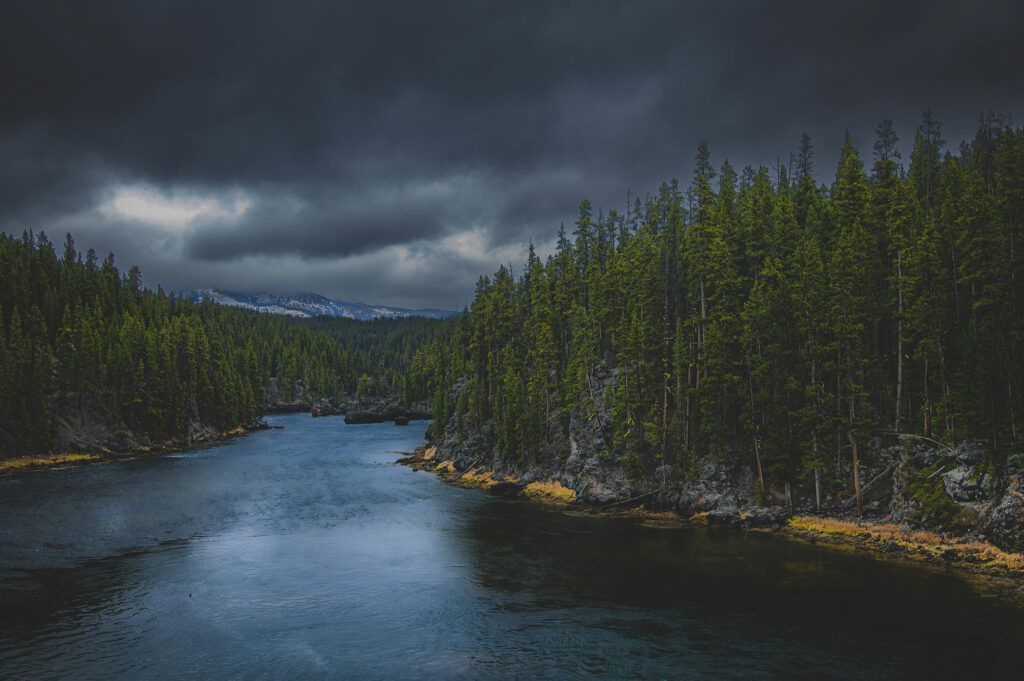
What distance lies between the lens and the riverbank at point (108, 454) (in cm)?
6650

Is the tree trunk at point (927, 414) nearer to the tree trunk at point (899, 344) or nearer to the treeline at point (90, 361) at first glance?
the tree trunk at point (899, 344)

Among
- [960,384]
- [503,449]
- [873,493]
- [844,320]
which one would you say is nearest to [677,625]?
[873,493]

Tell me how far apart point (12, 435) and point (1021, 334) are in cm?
10293

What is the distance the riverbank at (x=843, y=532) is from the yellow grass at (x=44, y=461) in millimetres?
59332

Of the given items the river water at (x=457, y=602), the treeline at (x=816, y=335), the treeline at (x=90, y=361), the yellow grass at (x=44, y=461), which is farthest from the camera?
the treeline at (x=90, y=361)

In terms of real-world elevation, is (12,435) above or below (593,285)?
below

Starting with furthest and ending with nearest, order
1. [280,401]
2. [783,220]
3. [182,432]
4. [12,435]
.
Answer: [280,401] < [182,432] < [12,435] < [783,220]

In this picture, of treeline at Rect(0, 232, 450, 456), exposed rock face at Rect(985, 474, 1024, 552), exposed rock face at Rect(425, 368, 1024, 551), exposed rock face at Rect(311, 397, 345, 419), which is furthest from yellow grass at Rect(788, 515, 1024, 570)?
exposed rock face at Rect(311, 397, 345, 419)

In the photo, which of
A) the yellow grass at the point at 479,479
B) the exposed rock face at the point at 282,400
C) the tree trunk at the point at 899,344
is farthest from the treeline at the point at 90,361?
the tree trunk at the point at 899,344

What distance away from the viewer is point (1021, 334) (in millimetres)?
30547

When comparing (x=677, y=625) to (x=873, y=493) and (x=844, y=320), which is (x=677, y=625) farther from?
(x=844, y=320)

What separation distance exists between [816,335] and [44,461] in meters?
90.8

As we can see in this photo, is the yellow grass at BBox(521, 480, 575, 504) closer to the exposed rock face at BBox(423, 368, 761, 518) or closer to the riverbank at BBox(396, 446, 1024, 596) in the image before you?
the riverbank at BBox(396, 446, 1024, 596)

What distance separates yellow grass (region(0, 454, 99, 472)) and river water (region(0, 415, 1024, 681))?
82.4ft
